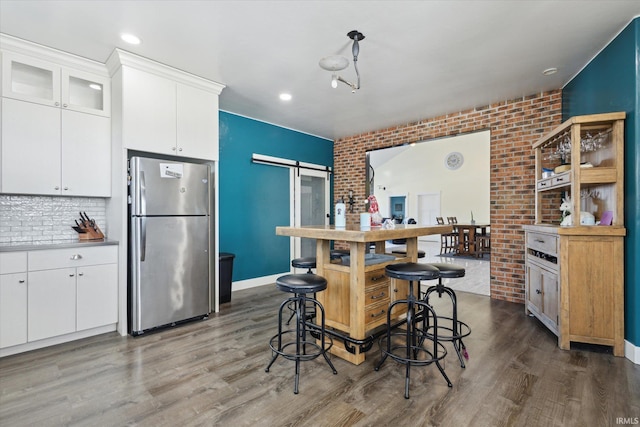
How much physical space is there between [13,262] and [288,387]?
2.46 m

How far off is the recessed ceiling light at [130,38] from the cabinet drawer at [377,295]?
2902 mm

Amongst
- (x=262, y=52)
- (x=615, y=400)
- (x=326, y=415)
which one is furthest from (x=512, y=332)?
(x=262, y=52)

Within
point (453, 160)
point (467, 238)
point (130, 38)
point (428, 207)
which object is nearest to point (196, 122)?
point (130, 38)

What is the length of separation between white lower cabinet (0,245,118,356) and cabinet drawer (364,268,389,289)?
8.01ft

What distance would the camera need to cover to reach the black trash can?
389cm

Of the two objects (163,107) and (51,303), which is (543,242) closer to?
(163,107)

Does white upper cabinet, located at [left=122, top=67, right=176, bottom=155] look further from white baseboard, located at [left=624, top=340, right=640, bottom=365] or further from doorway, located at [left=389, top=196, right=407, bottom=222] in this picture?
doorway, located at [left=389, top=196, right=407, bottom=222]

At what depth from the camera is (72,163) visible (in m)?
2.93

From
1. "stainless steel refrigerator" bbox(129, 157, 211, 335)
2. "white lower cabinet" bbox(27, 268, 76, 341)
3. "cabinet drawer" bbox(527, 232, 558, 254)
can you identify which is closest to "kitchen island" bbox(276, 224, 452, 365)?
"cabinet drawer" bbox(527, 232, 558, 254)

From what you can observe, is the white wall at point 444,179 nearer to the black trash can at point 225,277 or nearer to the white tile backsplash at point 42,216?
the black trash can at point 225,277

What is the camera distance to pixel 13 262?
2.47 m

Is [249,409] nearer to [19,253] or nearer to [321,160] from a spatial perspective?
[19,253]

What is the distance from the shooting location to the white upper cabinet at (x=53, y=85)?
8.71 ft

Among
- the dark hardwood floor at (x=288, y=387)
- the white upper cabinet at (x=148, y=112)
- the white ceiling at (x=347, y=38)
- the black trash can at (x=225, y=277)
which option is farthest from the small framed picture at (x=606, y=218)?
the white upper cabinet at (x=148, y=112)
